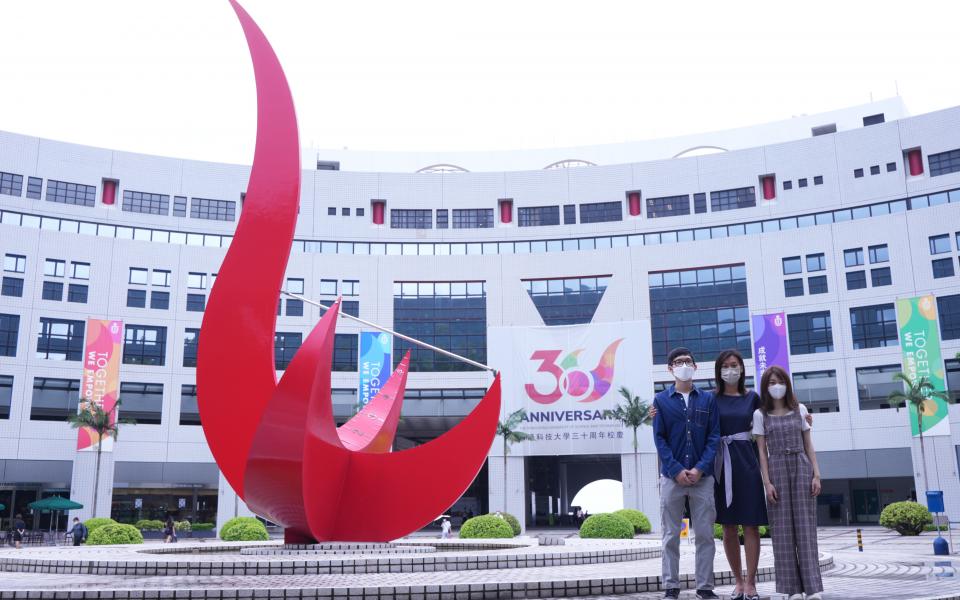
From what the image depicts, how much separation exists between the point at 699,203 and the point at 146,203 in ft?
95.7

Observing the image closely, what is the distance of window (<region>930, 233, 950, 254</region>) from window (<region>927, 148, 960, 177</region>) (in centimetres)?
329

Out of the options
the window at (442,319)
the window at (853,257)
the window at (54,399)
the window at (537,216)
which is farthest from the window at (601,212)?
the window at (54,399)

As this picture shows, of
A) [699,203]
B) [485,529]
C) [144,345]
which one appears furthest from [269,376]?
[699,203]

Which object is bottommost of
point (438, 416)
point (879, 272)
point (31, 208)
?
point (438, 416)

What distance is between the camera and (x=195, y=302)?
4466 centimetres

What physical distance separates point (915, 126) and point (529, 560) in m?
39.1

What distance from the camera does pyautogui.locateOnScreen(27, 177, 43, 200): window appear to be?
4262 cm

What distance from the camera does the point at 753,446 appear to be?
6.87 metres

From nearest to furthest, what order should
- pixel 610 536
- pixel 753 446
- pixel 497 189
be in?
pixel 753 446 → pixel 610 536 → pixel 497 189

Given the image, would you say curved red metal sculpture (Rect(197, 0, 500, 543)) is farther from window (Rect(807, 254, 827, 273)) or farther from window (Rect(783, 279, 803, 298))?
window (Rect(807, 254, 827, 273))

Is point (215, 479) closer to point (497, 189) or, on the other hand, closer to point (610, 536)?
point (497, 189)

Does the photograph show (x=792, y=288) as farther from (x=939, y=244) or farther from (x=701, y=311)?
(x=939, y=244)

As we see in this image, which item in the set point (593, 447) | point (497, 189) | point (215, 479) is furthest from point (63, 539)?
point (497, 189)

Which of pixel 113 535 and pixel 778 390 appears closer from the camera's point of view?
pixel 778 390
